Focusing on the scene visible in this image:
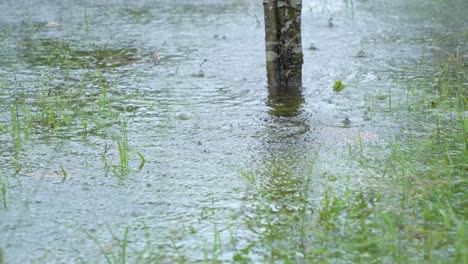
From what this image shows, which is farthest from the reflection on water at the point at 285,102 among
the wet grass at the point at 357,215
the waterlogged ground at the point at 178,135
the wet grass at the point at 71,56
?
the wet grass at the point at 71,56

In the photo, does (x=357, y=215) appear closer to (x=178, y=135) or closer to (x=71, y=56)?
(x=178, y=135)

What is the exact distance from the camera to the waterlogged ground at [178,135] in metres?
2.58

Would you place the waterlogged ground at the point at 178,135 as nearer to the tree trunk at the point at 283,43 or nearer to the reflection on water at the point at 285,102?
the reflection on water at the point at 285,102

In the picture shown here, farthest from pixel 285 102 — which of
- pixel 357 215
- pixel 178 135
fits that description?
pixel 357 215

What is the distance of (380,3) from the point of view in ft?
28.9

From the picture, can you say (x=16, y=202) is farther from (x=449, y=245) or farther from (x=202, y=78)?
(x=202, y=78)

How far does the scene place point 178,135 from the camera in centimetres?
377

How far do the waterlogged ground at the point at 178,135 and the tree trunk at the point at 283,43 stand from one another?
0.47 feet

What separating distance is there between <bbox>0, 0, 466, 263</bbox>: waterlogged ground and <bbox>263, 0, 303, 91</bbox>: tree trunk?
14 cm

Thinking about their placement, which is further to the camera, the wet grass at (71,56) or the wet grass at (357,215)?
the wet grass at (71,56)

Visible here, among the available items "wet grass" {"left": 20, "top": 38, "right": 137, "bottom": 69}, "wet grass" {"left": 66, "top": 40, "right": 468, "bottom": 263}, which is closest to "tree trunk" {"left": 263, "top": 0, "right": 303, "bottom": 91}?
"wet grass" {"left": 66, "top": 40, "right": 468, "bottom": 263}

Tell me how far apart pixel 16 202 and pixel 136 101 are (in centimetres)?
164

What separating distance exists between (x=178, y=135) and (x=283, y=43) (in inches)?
43.5

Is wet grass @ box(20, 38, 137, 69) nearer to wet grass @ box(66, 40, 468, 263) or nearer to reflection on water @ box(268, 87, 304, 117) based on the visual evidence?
reflection on water @ box(268, 87, 304, 117)
